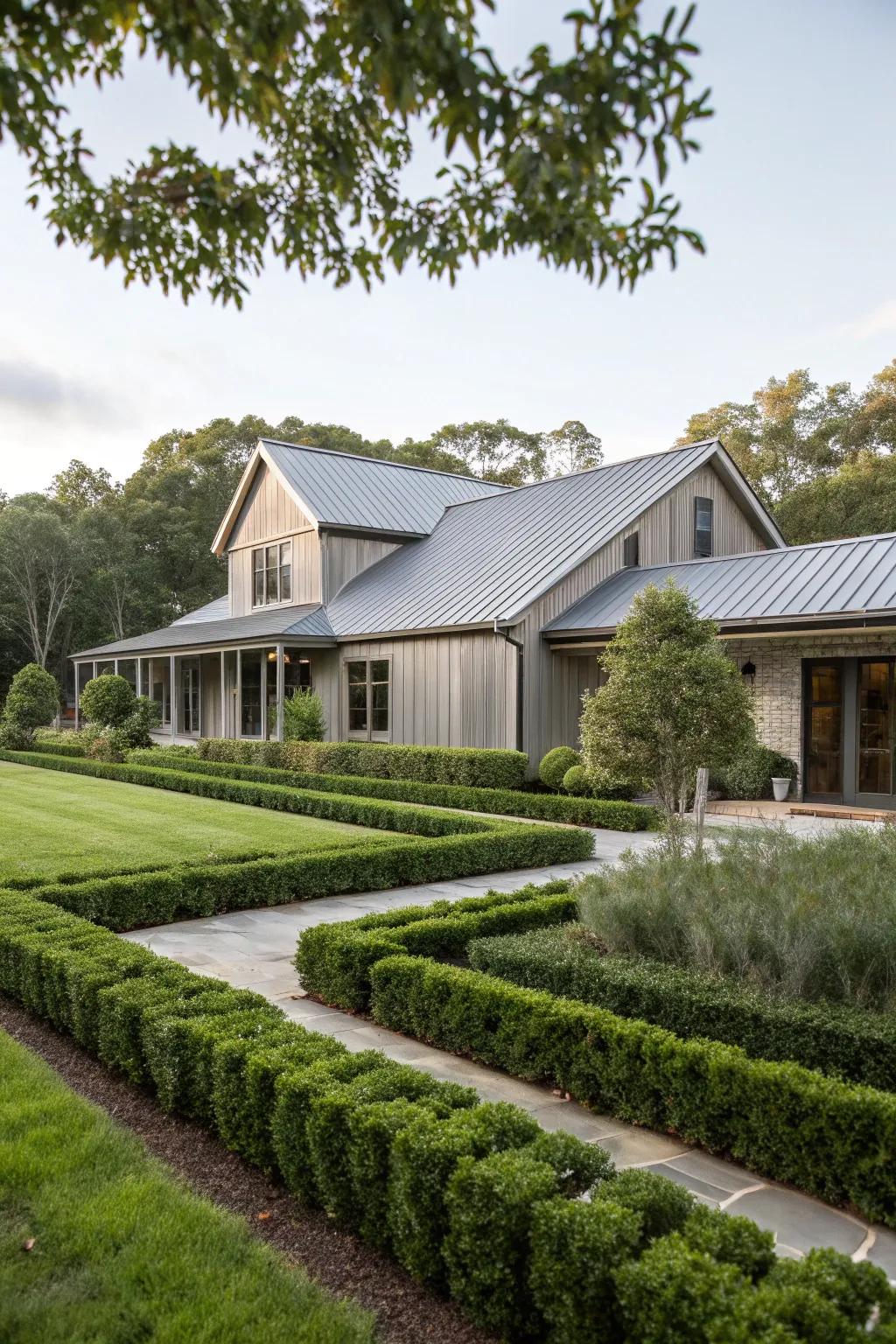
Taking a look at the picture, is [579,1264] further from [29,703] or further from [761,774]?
[29,703]

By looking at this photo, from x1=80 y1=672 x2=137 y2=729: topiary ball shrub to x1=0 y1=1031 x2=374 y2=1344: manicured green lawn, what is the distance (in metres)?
21.7

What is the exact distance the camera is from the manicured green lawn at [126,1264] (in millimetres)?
2697

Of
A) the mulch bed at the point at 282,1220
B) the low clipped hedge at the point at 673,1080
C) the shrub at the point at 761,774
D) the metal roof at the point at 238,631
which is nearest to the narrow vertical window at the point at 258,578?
the metal roof at the point at 238,631

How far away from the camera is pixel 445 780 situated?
1695 cm

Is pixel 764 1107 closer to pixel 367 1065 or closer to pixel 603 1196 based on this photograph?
pixel 603 1196

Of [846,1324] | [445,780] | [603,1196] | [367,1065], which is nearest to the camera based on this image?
[846,1324]

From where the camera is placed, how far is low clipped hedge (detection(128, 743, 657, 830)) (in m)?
13.4

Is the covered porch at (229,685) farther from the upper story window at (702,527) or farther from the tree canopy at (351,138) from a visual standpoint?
the tree canopy at (351,138)

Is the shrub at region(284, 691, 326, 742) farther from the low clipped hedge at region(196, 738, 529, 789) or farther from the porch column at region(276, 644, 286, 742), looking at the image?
the low clipped hedge at region(196, 738, 529, 789)

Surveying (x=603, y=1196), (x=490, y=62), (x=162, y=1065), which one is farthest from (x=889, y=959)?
(x=490, y=62)

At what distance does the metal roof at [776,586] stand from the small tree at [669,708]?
5206 millimetres

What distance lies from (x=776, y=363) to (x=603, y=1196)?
3909 cm

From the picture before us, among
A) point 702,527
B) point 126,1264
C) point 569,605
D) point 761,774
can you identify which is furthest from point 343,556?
point 126,1264

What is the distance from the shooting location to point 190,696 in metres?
30.5
